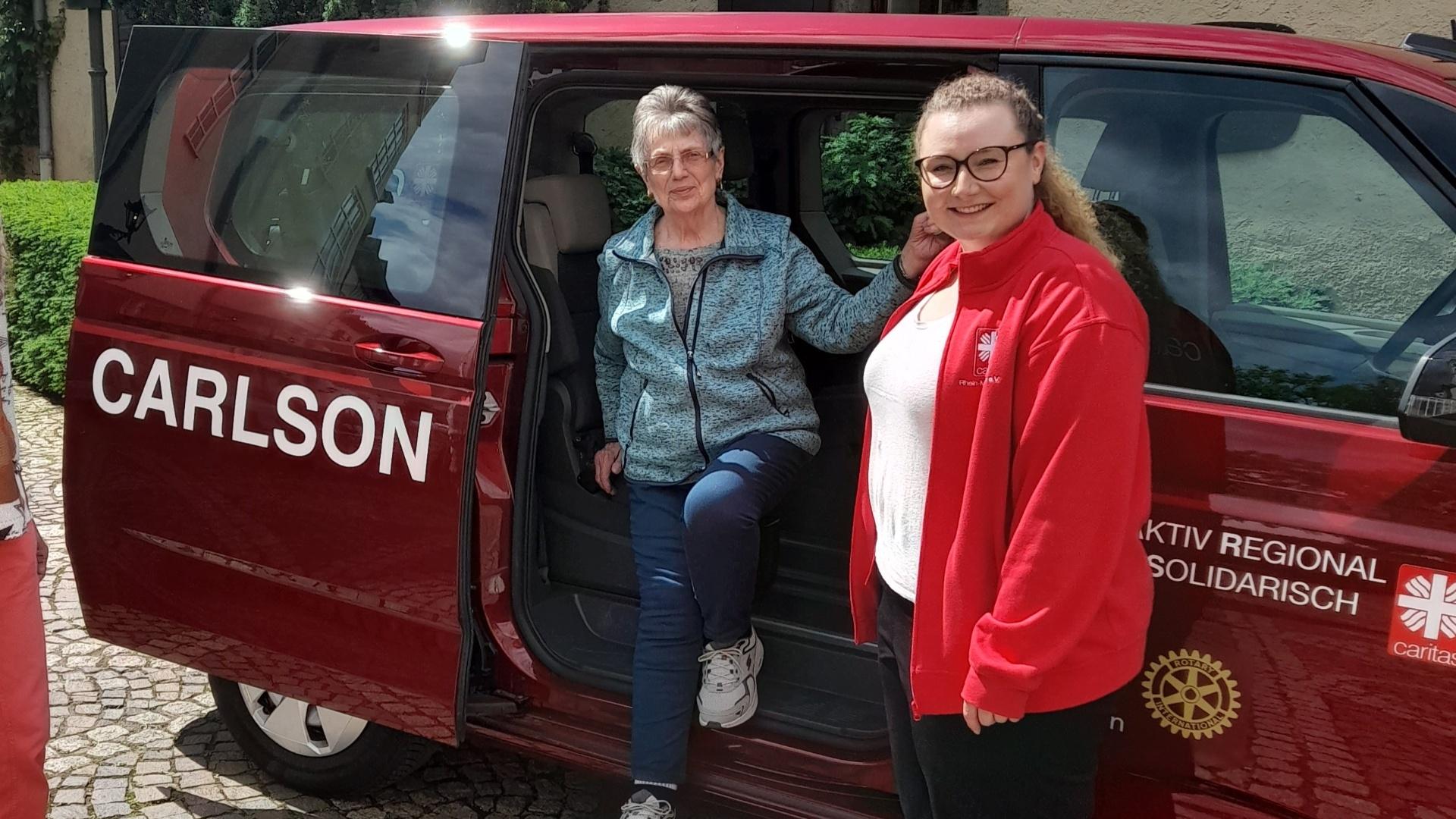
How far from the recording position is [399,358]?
2691 millimetres

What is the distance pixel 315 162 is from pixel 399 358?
583 millimetres

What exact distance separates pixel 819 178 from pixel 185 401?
1849mm

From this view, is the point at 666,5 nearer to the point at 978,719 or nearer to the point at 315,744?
the point at 315,744

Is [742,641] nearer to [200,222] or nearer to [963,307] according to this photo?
[963,307]

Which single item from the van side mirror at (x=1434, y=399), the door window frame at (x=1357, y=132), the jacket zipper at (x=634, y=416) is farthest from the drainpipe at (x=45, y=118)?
the van side mirror at (x=1434, y=399)

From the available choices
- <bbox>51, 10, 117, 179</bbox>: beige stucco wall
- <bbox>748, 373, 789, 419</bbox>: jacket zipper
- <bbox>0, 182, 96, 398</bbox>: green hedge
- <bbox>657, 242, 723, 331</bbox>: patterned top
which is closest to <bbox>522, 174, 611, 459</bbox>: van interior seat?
<bbox>657, 242, 723, 331</bbox>: patterned top

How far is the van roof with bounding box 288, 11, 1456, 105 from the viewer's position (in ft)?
6.79

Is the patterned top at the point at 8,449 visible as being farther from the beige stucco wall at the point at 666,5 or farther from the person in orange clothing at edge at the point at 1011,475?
the beige stucco wall at the point at 666,5

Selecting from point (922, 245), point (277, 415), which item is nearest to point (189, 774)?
point (277, 415)

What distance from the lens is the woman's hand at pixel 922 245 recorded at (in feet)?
7.88

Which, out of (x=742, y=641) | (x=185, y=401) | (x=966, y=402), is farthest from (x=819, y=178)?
(x=966, y=402)

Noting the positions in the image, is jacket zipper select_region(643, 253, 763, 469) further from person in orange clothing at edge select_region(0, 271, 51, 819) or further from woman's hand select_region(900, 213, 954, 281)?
person in orange clothing at edge select_region(0, 271, 51, 819)

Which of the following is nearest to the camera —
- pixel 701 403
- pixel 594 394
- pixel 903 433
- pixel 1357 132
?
pixel 903 433

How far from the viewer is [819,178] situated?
381 cm
